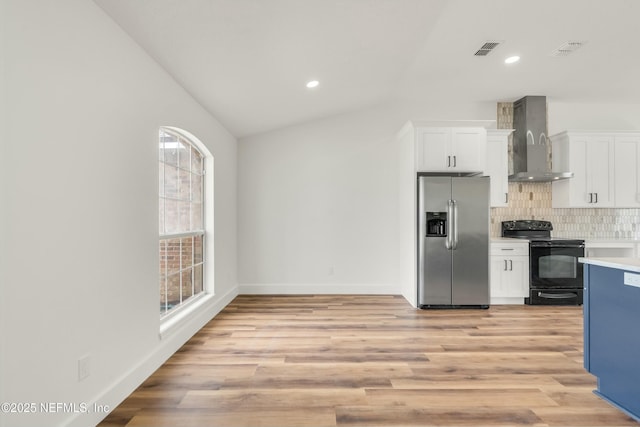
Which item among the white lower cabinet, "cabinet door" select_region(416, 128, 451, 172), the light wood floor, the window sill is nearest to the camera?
the light wood floor

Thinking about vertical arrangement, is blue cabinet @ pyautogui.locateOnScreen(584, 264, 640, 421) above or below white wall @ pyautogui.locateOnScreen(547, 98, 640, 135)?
below

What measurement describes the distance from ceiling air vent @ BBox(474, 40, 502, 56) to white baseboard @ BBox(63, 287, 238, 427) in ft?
13.4

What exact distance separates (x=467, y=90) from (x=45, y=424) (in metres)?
5.54

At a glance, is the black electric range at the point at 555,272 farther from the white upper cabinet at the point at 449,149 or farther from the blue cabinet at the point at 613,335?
the blue cabinet at the point at 613,335

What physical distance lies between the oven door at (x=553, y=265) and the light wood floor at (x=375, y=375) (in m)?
0.64

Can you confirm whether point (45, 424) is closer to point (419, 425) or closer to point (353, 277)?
point (419, 425)

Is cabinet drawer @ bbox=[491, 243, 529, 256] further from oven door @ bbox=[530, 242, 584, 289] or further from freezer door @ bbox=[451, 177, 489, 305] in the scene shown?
freezer door @ bbox=[451, 177, 489, 305]

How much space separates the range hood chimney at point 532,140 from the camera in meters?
5.21

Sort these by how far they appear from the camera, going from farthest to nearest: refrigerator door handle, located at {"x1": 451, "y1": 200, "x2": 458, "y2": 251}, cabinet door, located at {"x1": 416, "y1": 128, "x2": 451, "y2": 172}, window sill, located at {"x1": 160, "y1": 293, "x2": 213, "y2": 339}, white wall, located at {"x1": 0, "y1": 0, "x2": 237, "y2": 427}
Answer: cabinet door, located at {"x1": 416, "y1": 128, "x2": 451, "y2": 172} → refrigerator door handle, located at {"x1": 451, "y1": 200, "x2": 458, "y2": 251} → window sill, located at {"x1": 160, "y1": 293, "x2": 213, "y2": 339} → white wall, located at {"x1": 0, "y1": 0, "x2": 237, "y2": 427}

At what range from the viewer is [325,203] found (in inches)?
218

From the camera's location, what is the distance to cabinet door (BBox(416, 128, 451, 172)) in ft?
15.7

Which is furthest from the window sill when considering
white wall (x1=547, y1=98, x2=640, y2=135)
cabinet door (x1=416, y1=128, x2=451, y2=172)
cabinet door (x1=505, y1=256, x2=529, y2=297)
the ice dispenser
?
white wall (x1=547, y1=98, x2=640, y2=135)

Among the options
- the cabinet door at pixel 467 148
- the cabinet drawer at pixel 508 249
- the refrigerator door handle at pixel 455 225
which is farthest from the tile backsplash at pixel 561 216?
the refrigerator door handle at pixel 455 225

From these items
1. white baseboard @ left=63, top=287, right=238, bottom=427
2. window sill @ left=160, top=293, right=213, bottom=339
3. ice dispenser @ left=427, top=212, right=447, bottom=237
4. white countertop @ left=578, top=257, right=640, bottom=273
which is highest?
ice dispenser @ left=427, top=212, right=447, bottom=237
